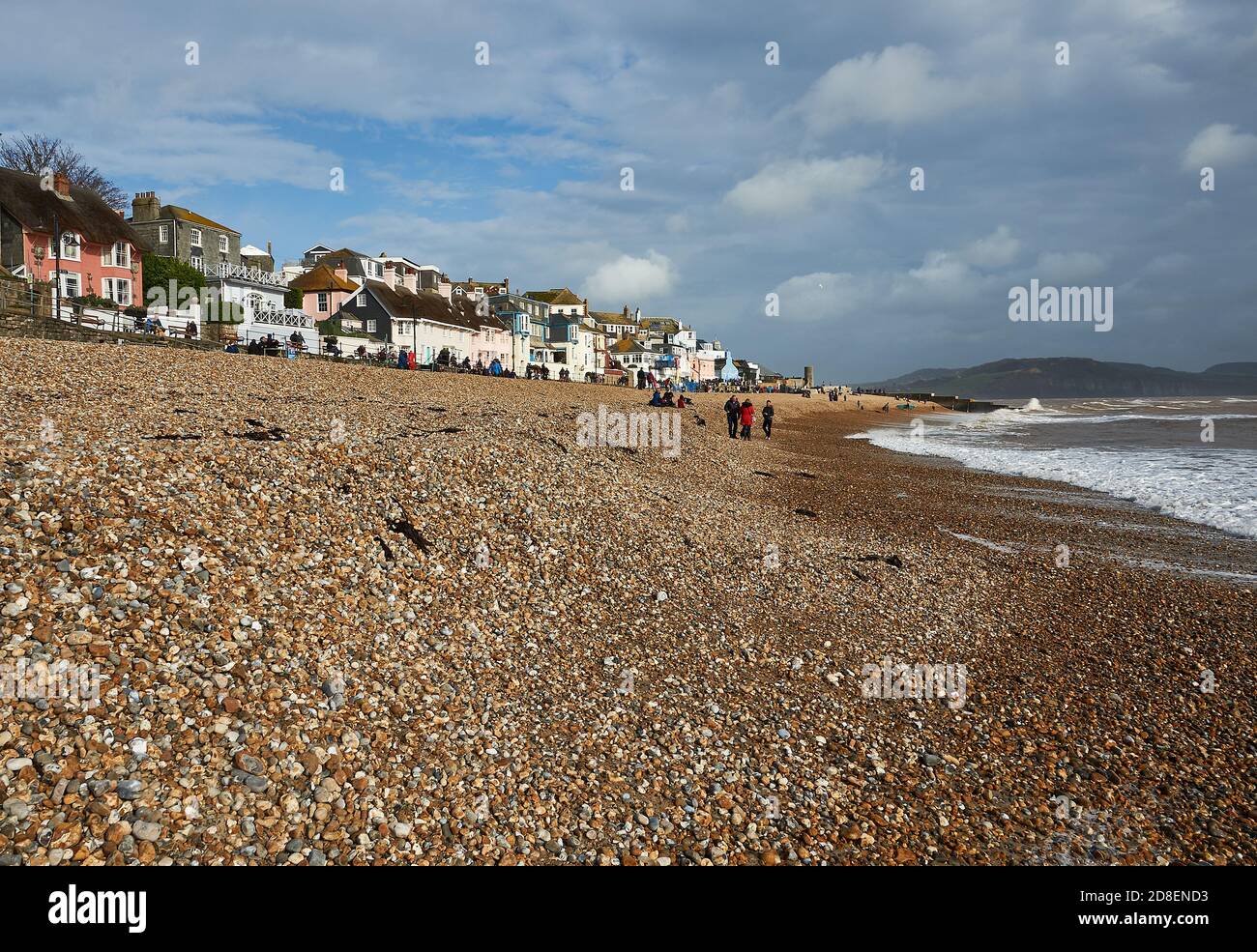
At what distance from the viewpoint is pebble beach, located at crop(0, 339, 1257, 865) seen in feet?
16.9

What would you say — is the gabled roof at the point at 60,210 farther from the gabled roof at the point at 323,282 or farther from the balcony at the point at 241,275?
the gabled roof at the point at 323,282

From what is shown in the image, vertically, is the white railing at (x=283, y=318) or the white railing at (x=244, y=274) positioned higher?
the white railing at (x=244, y=274)

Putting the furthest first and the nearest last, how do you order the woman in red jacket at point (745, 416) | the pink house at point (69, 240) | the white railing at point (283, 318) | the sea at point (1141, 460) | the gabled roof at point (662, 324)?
the gabled roof at point (662, 324), the white railing at point (283, 318), the pink house at point (69, 240), the woman in red jacket at point (745, 416), the sea at point (1141, 460)

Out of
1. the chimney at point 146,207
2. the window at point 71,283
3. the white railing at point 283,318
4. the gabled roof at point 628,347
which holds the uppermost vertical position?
the chimney at point 146,207

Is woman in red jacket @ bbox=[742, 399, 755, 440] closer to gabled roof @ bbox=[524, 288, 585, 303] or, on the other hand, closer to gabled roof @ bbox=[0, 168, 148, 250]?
gabled roof @ bbox=[0, 168, 148, 250]

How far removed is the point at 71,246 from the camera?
46625 mm

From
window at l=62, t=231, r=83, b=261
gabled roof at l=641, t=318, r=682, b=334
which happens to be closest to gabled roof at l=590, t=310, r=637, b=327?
gabled roof at l=641, t=318, r=682, b=334

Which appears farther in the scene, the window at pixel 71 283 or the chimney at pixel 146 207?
the chimney at pixel 146 207

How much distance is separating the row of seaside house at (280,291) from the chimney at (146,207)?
0.10 metres

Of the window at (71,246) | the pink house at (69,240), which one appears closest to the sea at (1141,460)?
the pink house at (69,240)

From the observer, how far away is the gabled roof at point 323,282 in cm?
6531

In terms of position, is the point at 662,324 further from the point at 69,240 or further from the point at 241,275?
the point at 69,240
